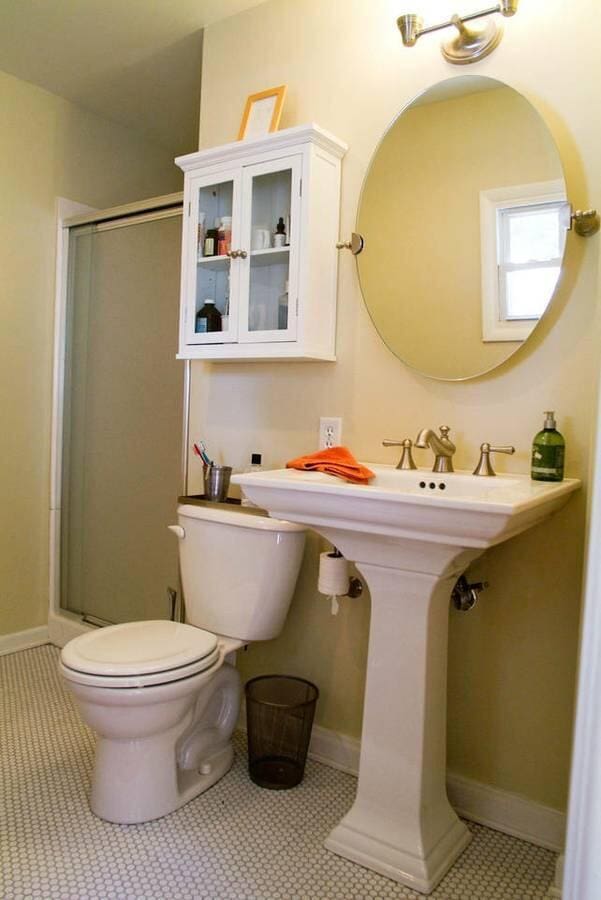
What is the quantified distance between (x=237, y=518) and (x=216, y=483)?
0.82 ft

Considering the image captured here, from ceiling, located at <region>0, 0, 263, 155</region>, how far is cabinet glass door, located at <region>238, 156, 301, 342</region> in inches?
27.8

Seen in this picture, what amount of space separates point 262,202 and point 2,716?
6.19ft

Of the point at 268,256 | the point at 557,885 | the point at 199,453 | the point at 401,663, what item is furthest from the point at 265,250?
the point at 557,885

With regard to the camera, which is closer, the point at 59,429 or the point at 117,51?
the point at 117,51

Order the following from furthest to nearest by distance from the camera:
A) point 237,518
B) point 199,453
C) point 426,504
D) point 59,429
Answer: point 59,429 < point 199,453 < point 237,518 < point 426,504

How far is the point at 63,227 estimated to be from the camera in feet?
9.40

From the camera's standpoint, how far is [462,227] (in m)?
1.72

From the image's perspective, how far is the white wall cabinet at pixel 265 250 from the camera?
185cm

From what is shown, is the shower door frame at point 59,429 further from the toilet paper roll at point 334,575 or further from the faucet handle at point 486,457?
the faucet handle at point 486,457

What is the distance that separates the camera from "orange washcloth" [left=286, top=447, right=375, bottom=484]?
1658mm

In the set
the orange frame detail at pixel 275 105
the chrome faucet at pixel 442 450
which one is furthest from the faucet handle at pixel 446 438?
the orange frame detail at pixel 275 105

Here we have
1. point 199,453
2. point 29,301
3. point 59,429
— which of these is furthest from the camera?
point 59,429

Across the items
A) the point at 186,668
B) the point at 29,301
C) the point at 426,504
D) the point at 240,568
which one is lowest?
the point at 186,668

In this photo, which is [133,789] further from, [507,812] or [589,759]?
[589,759]
